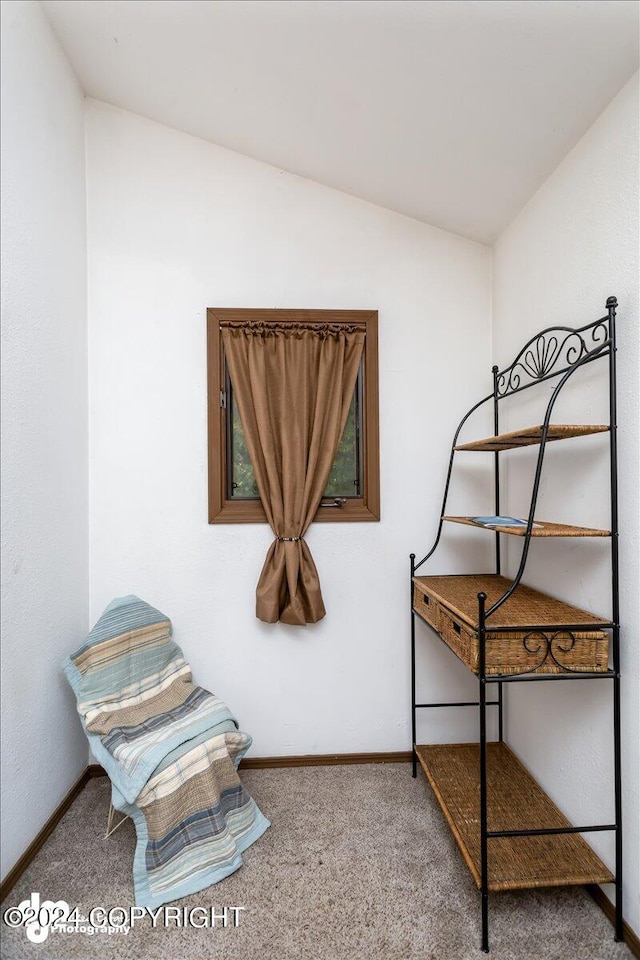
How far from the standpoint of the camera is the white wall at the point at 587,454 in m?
1.32

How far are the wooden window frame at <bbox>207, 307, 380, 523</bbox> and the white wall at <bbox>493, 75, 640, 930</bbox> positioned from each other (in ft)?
2.05

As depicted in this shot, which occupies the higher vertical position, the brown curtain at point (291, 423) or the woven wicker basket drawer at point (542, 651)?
the brown curtain at point (291, 423)

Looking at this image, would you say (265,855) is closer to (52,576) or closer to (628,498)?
(52,576)

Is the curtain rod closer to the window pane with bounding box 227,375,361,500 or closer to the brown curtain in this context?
the brown curtain

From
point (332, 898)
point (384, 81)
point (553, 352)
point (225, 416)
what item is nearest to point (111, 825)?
point (332, 898)

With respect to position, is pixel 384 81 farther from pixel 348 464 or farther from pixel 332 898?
pixel 332 898

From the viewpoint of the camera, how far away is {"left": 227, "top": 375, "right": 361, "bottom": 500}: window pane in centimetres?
218

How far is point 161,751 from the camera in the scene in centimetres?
155

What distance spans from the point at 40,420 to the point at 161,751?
1.24m

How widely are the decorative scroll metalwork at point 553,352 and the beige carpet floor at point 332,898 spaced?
5.45ft

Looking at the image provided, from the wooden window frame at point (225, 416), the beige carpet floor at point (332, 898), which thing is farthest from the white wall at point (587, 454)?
the wooden window frame at point (225, 416)

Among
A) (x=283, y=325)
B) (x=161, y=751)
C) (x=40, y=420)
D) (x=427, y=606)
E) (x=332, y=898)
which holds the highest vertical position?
(x=283, y=325)

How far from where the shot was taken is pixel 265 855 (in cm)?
Result: 162

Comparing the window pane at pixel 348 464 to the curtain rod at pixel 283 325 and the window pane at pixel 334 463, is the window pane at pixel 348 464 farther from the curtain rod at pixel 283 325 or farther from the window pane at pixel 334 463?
the curtain rod at pixel 283 325
